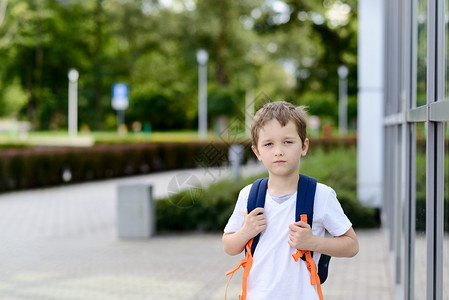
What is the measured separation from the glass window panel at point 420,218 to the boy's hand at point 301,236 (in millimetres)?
1129

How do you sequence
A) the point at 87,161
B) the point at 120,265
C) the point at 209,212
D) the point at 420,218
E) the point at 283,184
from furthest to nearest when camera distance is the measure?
the point at 87,161
the point at 209,212
the point at 120,265
the point at 420,218
the point at 283,184

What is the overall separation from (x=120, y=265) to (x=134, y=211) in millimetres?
1802

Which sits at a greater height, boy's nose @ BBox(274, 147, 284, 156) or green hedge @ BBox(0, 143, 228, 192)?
boy's nose @ BBox(274, 147, 284, 156)

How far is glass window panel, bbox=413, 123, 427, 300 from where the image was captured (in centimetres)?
340

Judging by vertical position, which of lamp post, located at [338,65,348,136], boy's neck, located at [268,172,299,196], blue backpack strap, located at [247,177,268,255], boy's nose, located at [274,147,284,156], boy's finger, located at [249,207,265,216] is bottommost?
boy's finger, located at [249,207,265,216]

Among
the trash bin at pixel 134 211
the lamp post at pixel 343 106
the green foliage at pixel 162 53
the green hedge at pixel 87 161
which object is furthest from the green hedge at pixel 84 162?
the lamp post at pixel 343 106

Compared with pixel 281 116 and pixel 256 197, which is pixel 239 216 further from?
pixel 281 116

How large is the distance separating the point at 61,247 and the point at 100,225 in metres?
2.05

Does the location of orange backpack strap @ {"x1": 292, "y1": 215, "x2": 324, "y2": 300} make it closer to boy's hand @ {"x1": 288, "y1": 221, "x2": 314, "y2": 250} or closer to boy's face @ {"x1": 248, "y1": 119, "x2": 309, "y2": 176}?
boy's hand @ {"x1": 288, "y1": 221, "x2": 314, "y2": 250}

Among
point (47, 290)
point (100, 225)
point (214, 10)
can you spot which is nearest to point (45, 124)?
point (214, 10)

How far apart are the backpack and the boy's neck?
2 centimetres

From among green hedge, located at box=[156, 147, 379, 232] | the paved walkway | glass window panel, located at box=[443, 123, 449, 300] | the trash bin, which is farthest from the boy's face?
green hedge, located at box=[156, 147, 379, 232]

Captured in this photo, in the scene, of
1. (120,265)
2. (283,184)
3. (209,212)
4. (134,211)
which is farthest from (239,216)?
(209,212)

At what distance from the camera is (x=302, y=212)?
95.3 inches
